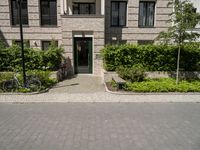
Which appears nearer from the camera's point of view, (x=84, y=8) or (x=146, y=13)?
Result: (x=84, y=8)

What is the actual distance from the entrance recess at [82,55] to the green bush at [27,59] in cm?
235

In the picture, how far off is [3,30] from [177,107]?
14292mm

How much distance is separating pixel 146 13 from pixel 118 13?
7.64 feet

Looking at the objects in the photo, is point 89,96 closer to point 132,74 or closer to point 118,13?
point 132,74

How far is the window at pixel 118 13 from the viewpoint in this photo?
15.9 meters

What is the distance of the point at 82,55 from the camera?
47.0ft

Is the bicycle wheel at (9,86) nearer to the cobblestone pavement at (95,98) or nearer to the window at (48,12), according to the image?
the cobblestone pavement at (95,98)

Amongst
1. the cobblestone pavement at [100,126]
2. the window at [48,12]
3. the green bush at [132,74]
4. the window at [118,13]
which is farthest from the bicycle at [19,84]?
the window at [118,13]

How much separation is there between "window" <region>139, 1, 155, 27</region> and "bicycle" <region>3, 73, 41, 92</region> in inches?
399

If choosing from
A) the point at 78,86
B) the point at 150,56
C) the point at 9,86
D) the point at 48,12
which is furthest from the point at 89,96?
the point at 48,12

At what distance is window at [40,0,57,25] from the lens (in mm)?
15641

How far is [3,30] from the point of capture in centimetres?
1574

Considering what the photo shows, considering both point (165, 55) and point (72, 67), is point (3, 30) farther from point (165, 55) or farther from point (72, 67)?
point (165, 55)

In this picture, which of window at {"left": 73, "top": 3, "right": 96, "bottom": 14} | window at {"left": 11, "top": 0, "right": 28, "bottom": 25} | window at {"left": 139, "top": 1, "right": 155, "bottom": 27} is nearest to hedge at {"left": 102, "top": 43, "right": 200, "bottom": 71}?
window at {"left": 139, "top": 1, "right": 155, "bottom": 27}
